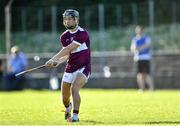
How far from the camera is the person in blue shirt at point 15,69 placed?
32031 mm

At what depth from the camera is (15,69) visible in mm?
32219

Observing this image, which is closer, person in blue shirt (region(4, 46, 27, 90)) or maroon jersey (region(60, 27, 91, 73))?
maroon jersey (region(60, 27, 91, 73))

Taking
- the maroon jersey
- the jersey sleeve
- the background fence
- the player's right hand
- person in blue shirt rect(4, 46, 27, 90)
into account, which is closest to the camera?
the player's right hand

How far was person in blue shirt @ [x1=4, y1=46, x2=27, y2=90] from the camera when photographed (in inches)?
1261

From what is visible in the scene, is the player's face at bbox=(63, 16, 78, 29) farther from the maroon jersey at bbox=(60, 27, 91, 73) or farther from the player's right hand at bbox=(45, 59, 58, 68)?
the player's right hand at bbox=(45, 59, 58, 68)

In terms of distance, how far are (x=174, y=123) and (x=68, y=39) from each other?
271 cm

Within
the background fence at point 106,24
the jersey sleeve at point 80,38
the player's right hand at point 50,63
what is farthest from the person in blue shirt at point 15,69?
the player's right hand at point 50,63

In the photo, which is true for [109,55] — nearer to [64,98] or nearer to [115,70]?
[115,70]

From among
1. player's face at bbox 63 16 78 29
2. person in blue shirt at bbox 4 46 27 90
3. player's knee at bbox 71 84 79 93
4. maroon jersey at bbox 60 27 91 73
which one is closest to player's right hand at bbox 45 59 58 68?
maroon jersey at bbox 60 27 91 73

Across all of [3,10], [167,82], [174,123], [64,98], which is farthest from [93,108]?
[3,10]

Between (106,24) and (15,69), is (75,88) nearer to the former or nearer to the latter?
(15,69)

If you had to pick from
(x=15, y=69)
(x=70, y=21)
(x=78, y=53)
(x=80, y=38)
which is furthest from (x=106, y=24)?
(x=70, y=21)

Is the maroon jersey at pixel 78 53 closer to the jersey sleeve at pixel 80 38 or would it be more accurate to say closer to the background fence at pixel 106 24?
the jersey sleeve at pixel 80 38

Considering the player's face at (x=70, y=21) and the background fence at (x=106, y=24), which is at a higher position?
the player's face at (x=70, y=21)
